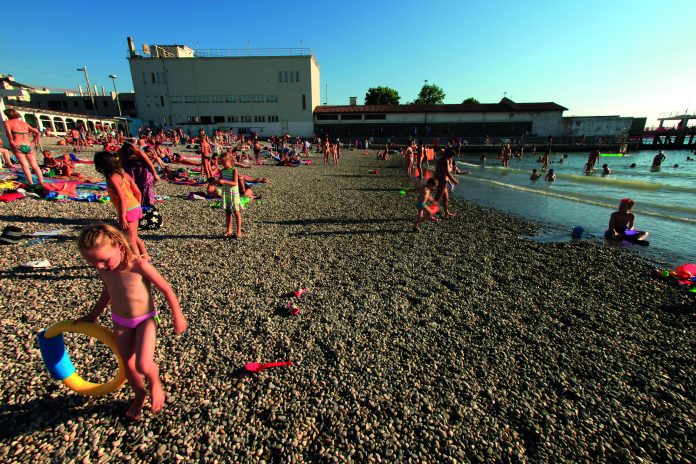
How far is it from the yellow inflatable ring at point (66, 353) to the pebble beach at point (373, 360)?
19 cm

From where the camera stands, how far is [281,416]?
8.63 ft

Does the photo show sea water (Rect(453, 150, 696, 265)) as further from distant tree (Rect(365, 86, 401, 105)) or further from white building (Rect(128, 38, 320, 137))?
distant tree (Rect(365, 86, 401, 105))

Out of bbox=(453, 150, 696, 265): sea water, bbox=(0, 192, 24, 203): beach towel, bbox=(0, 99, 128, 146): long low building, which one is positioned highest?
bbox=(0, 99, 128, 146): long low building

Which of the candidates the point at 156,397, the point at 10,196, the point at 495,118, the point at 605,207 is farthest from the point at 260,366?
the point at 495,118

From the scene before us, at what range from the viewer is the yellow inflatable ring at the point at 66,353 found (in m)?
2.32

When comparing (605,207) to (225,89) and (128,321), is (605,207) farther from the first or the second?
(225,89)

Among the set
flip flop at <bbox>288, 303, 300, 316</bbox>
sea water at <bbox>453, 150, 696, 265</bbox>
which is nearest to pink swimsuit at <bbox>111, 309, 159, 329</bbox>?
flip flop at <bbox>288, 303, 300, 316</bbox>

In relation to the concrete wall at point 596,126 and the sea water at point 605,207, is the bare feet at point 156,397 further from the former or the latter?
the concrete wall at point 596,126

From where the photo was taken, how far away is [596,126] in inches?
Result: 2217

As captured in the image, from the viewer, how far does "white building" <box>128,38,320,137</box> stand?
55469mm

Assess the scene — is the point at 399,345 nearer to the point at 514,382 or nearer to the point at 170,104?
the point at 514,382

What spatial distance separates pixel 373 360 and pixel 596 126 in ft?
234

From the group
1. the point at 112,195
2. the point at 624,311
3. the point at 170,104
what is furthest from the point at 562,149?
the point at 170,104

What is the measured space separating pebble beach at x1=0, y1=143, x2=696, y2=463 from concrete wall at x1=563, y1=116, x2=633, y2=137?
62315 millimetres
